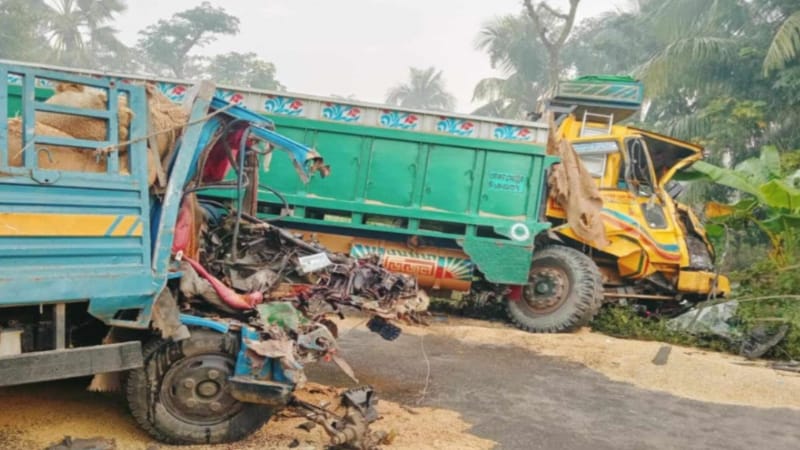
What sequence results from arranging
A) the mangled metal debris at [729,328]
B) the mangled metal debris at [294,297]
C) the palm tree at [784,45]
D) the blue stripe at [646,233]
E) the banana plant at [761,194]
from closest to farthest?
1. the mangled metal debris at [294,297]
2. the mangled metal debris at [729,328]
3. the blue stripe at [646,233]
4. the banana plant at [761,194]
5. the palm tree at [784,45]

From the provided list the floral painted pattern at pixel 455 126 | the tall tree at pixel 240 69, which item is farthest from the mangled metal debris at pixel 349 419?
the tall tree at pixel 240 69

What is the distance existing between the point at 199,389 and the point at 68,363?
0.73 metres

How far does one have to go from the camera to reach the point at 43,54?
31.4 metres

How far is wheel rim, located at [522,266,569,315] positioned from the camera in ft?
28.5

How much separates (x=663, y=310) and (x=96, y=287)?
8.10m

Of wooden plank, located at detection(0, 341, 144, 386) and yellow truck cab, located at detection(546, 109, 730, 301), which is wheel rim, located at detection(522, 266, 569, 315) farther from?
wooden plank, located at detection(0, 341, 144, 386)

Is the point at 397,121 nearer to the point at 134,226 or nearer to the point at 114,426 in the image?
the point at 134,226

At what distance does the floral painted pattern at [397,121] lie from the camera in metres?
8.45

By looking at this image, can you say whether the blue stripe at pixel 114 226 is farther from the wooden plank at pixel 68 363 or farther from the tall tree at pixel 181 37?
the tall tree at pixel 181 37

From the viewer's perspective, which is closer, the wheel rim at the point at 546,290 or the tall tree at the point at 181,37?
the wheel rim at the point at 546,290

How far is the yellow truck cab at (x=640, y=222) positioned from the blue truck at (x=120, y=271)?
5.74m

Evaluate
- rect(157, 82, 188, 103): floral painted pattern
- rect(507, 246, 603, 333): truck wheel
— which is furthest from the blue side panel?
rect(507, 246, 603, 333): truck wheel

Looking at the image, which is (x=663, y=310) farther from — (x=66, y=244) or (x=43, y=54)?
(x=43, y=54)

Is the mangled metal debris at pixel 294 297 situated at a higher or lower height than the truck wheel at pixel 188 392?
higher
